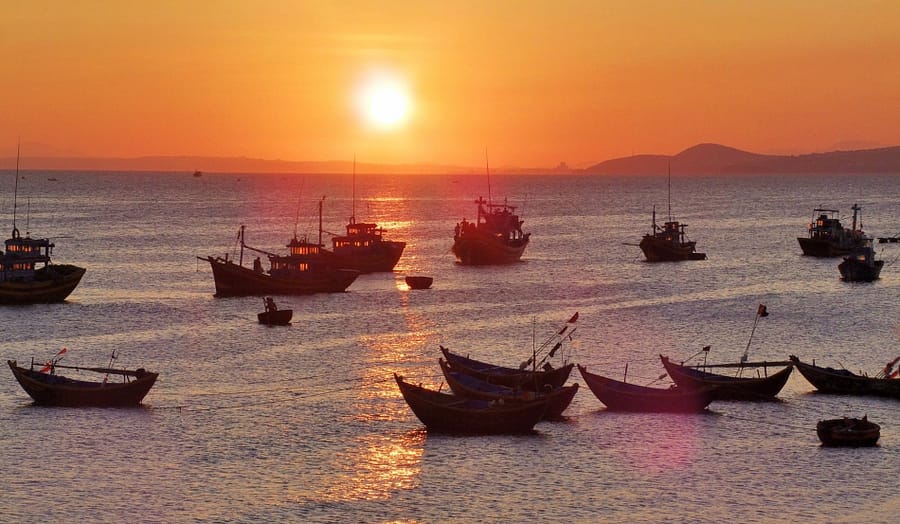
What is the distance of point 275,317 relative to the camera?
320ft

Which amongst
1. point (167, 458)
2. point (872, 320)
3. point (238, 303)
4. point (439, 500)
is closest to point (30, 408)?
point (167, 458)

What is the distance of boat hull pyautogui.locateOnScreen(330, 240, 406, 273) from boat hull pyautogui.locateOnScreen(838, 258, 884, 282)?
4963 centimetres

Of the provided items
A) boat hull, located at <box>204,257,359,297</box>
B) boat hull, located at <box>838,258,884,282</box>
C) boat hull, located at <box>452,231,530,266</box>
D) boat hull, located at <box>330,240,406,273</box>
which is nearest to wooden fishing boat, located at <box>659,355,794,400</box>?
boat hull, located at <box>204,257,359,297</box>

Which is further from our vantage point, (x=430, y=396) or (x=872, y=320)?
(x=872, y=320)

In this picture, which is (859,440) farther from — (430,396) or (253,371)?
(253,371)

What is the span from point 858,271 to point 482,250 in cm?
4664

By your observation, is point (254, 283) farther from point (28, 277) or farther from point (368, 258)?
point (368, 258)

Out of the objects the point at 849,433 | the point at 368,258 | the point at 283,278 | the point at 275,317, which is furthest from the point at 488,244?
the point at 849,433

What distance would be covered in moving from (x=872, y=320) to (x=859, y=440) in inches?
1760

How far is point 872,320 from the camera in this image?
9950 centimetres

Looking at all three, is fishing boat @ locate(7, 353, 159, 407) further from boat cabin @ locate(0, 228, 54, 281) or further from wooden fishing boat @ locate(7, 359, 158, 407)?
→ boat cabin @ locate(0, 228, 54, 281)

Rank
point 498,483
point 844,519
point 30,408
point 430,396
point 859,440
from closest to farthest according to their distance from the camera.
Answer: point 844,519
point 498,483
point 859,440
point 430,396
point 30,408

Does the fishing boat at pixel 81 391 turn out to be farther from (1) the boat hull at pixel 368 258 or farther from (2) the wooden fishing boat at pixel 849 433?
(1) the boat hull at pixel 368 258

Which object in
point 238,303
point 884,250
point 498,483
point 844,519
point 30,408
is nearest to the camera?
point 844,519
